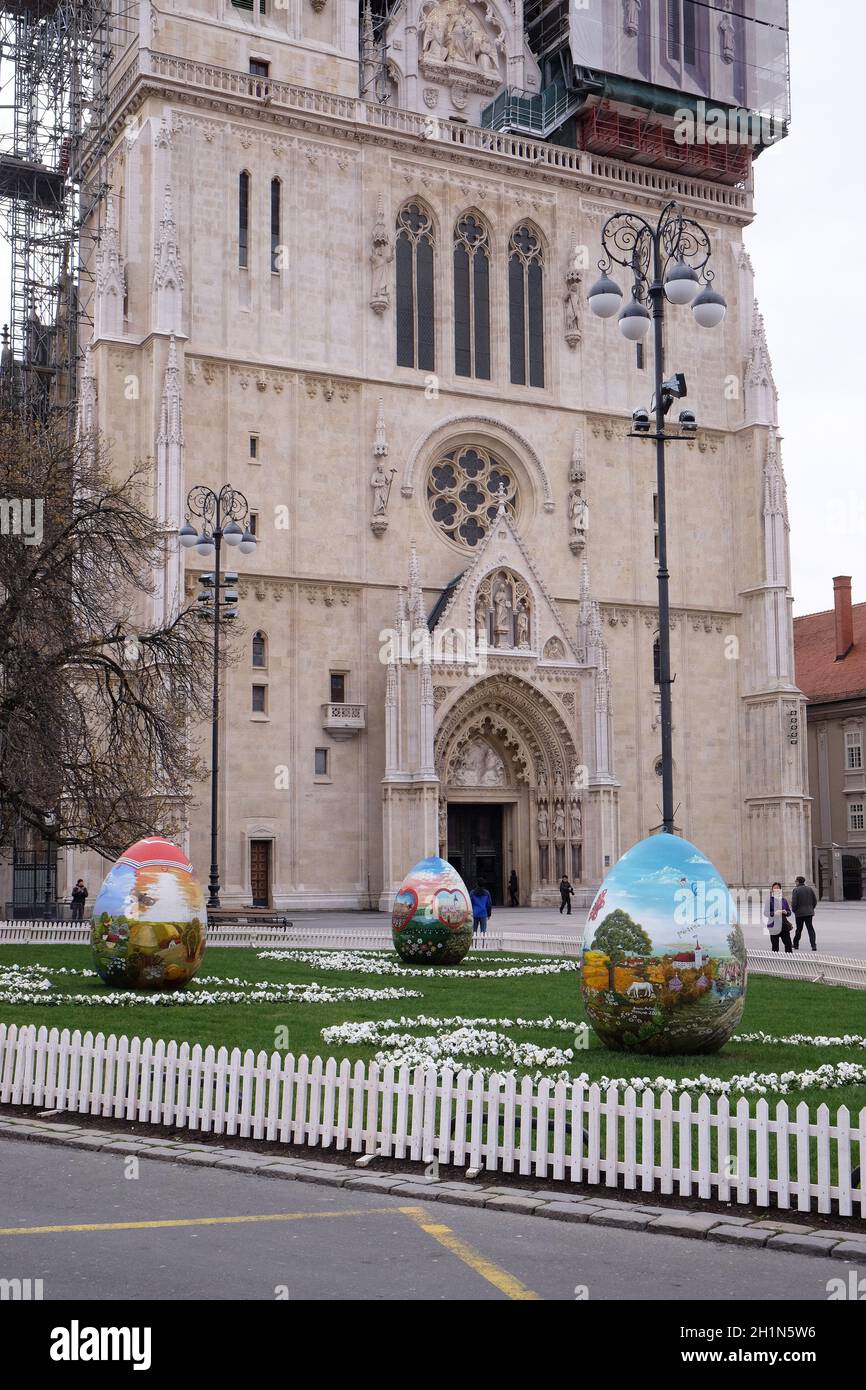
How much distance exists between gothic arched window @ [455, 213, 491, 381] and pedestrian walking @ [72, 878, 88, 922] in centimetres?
2266

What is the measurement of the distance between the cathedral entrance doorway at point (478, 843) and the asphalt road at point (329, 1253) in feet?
128

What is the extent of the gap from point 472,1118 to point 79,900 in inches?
1169

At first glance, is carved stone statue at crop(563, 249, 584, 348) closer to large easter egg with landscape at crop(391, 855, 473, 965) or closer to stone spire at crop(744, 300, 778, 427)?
stone spire at crop(744, 300, 778, 427)

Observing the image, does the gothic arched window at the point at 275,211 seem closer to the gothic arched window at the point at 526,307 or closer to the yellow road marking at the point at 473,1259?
the gothic arched window at the point at 526,307

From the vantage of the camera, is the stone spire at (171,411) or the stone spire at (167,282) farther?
the stone spire at (167,282)

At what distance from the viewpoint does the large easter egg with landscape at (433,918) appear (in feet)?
80.7

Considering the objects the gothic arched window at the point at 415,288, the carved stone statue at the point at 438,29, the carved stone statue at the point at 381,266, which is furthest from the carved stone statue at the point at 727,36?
the carved stone statue at the point at 381,266

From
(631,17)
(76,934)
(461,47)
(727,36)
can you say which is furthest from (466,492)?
(76,934)

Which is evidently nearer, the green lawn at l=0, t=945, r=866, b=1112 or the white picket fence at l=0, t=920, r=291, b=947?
the green lawn at l=0, t=945, r=866, b=1112

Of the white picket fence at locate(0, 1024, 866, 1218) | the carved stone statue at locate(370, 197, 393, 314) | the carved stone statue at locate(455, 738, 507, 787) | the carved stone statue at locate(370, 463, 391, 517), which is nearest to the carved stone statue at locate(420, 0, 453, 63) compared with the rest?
the carved stone statue at locate(370, 197, 393, 314)

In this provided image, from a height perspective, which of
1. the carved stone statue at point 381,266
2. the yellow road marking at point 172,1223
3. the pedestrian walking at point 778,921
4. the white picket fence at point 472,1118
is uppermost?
the carved stone statue at point 381,266

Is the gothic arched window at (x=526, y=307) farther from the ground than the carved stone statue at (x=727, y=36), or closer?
closer

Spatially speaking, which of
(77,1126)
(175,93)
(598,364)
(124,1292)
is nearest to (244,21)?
(175,93)

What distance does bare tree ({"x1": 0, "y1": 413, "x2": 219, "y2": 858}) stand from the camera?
2511cm
